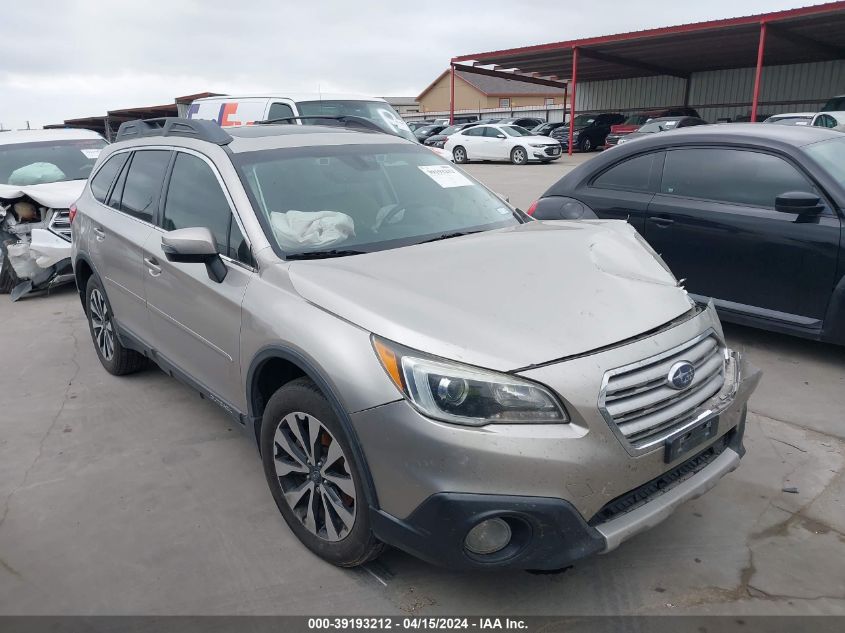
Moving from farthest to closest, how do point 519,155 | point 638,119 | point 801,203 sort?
1. point 638,119
2. point 519,155
3. point 801,203

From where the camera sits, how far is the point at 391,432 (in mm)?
2109

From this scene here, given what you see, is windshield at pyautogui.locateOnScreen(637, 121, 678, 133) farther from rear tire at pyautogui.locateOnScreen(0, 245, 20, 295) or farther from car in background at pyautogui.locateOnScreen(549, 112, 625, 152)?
rear tire at pyautogui.locateOnScreen(0, 245, 20, 295)

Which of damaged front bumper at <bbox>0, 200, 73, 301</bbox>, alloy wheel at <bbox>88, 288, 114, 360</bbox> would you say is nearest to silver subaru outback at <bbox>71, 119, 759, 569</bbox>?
alloy wheel at <bbox>88, 288, 114, 360</bbox>

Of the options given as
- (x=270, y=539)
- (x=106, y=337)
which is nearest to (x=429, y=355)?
(x=270, y=539)

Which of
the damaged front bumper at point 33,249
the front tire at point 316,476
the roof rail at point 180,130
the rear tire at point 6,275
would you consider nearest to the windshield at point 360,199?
the roof rail at point 180,130

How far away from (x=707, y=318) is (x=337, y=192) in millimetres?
1788

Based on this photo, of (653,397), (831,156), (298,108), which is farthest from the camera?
(298,108)

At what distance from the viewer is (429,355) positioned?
6.98 ft

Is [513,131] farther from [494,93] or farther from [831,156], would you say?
[494,93]

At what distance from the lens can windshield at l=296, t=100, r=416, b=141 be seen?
10102 mm

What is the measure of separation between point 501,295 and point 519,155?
857 inches

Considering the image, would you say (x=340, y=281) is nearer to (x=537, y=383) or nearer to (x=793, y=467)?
(x=537, y=383)

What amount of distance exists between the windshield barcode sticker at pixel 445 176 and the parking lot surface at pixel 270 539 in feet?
6.01

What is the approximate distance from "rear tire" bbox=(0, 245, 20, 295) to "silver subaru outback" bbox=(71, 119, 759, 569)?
187 inches
